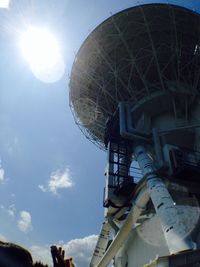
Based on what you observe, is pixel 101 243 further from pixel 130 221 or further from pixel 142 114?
pixel 142 114

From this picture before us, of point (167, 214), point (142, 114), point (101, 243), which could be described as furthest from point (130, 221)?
point (142, 114)

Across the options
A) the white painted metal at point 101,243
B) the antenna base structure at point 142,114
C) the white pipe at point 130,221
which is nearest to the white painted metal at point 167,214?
the antenna base structure at point 142,114

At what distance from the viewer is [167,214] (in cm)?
1132

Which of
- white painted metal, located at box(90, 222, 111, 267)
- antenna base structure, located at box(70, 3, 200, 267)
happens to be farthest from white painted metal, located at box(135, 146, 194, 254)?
white painted metal, located at box(90, 222, 111, 267)

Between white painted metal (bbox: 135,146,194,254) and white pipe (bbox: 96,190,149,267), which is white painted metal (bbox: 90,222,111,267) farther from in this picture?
white painted metal (bbox: 135,146,194,254)

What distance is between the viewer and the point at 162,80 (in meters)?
20.1

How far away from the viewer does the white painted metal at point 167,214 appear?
32.4 ft

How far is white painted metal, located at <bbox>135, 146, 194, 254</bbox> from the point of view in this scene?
9883mm

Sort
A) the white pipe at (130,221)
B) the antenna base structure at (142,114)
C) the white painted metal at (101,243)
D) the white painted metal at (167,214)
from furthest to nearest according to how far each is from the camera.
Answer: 1. the white painted metal at (101,243)
2. the antenna base structure at (142,114)
3. the white pipe at (130,221)
4. the white painted metal at (167,214)

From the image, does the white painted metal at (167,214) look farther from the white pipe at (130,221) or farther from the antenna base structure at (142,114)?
the white pipe at (130,221)

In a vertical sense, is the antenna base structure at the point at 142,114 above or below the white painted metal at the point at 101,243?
above

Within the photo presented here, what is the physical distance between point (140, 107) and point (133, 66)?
309cm

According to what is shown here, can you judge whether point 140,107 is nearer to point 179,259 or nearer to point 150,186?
point 150,186

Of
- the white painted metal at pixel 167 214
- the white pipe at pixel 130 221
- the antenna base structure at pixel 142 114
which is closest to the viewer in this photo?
the white painted metal at pixel 167 214
